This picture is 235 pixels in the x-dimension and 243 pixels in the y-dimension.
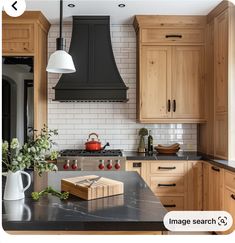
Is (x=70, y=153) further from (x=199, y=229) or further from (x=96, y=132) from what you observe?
(x=199, y=229)

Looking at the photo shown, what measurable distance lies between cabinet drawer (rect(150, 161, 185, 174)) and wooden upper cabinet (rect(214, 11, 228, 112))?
751mm

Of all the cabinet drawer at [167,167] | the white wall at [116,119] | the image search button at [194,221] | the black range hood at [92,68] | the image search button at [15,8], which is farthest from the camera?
the white wall at [116,119]

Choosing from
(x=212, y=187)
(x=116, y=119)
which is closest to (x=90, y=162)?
(x=116, y=119)

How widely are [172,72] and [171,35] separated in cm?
44

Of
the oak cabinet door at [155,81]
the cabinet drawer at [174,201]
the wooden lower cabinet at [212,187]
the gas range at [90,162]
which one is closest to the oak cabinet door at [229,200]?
the wooden lower cabinet at [212,187]

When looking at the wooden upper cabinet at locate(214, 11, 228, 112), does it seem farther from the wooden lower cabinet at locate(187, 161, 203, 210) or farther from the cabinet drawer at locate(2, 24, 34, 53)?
the cabinet drawer at locate(2, 24, 34, 53)

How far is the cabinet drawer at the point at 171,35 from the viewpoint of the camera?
3.68 metres

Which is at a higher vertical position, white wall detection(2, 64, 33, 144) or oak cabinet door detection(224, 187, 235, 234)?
white wall detection(2, 64, 33, 144)

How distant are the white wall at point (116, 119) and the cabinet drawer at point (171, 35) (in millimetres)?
340

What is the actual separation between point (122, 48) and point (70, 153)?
1518mm

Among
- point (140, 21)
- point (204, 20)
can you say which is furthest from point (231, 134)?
point (140, 21)

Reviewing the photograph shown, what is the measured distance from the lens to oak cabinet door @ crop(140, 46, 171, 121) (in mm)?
3684

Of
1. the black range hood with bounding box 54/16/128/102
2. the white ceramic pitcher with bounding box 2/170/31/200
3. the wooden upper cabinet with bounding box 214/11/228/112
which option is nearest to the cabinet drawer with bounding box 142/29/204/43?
the wooden upper cabinet with bounding box 214/11/228/112

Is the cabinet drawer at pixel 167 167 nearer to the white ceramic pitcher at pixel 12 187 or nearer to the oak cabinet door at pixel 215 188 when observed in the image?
the oak cabinet door at pixel 215 188
